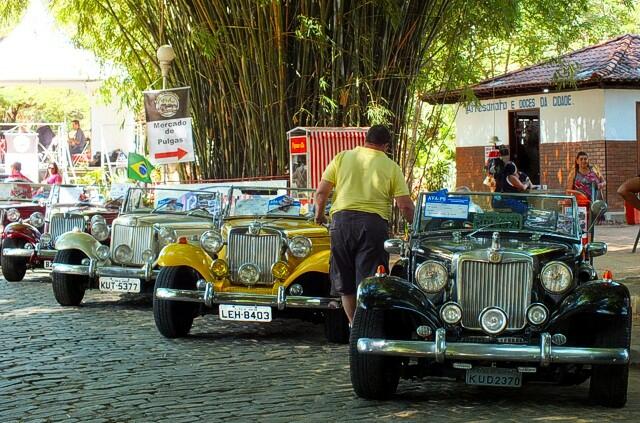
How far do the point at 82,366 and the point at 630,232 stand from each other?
13503 millimetres

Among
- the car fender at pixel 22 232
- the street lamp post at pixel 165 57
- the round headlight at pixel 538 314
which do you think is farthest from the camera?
the street lamp post at pixel 165 57

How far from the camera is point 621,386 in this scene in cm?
682

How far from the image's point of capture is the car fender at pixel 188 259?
381 inches

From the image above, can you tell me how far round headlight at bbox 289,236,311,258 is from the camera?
9.80 metres

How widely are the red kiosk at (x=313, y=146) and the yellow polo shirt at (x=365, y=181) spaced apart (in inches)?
239

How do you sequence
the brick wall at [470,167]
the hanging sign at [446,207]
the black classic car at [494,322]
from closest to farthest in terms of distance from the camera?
the black classic car at [494,322] → the hanging sign at [446,207] → the brick wall at [470,167]

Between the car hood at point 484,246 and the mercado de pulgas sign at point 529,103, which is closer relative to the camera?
the car hood at point 484,246

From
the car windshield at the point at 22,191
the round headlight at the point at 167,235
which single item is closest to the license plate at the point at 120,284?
the round headlight at the point at 167,235

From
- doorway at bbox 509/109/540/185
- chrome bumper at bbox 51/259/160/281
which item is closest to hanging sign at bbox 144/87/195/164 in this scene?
chrome bumper at bbox 51/259/160/281

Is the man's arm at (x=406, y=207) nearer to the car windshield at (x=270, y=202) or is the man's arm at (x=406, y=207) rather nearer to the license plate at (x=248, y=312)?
the license plate at (x=248, y=312)

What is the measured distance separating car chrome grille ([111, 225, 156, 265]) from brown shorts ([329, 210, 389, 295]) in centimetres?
368

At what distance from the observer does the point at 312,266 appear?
31.3 ft

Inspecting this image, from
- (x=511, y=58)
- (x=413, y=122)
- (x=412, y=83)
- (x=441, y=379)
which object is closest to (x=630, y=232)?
(x=413, y=122)

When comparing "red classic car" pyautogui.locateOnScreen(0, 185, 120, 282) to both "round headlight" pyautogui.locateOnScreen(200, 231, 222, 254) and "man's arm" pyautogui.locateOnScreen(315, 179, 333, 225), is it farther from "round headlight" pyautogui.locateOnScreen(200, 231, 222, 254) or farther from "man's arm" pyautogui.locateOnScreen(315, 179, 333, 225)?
"man's arm" pyautogui.locateOnScreen(315, 179, 333, 225)
